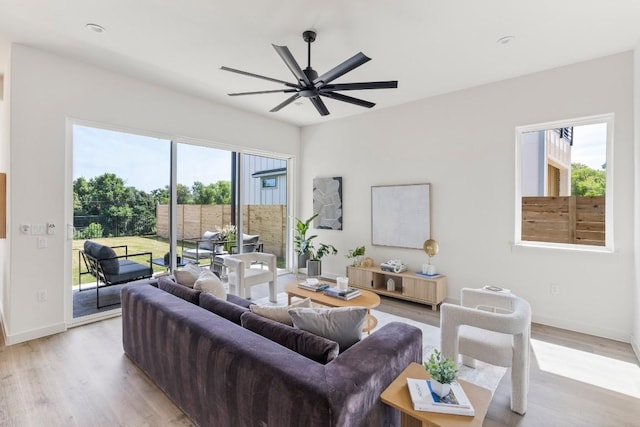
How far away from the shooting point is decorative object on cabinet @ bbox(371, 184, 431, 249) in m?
4.56

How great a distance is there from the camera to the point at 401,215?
480 centimetres

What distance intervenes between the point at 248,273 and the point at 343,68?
2.94 m

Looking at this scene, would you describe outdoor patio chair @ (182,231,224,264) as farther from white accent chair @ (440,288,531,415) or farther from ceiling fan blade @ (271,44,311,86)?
white accent chair @ (440,288,531,415)

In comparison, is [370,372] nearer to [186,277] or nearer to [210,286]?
[210,286]

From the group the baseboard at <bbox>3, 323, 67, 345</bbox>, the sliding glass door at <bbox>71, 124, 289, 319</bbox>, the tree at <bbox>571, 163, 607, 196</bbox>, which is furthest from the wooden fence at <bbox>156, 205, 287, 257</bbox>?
the tree at <bbox>571, 163, 607, 196</bbox>

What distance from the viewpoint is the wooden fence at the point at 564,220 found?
11.2 feet

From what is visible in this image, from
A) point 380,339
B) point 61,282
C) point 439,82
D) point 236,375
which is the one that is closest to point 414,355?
point 380,339

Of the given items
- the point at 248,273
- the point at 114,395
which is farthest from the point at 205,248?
the point at 114,395

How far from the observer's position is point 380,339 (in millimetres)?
1768

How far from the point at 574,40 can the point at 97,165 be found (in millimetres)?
5435

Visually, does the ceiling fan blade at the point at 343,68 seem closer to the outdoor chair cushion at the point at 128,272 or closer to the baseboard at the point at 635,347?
the outdoor chair cushion at the point at 128,272

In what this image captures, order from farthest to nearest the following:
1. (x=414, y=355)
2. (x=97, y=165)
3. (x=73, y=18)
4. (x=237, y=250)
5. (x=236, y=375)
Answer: (x=237, y=250) → (x=97, y=165) → (x=73, y=18) → (x=414, y=355) → (x=236, y=375)

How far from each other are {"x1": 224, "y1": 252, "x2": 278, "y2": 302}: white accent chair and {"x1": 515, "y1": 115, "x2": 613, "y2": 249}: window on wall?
334 cm

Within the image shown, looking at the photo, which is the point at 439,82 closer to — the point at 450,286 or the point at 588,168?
the point at 588,168
